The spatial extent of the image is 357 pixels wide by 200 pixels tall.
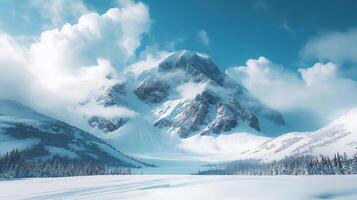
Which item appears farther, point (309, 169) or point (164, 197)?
point (309, 169)

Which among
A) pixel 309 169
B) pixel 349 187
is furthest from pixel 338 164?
pixel 349 187

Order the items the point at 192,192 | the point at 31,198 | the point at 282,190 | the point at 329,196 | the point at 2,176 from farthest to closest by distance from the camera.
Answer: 1. the point at 2,176
2. the point at 31,198
3. the point at 192,192
4. the point at 282,190
5. the point at 329,196

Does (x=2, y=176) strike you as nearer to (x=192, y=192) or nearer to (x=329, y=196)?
(x=192, y=192)

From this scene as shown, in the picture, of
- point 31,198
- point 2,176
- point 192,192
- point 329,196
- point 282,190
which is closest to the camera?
point 329,196

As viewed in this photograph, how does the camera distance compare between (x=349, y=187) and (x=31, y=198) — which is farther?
(x=31, y=198)

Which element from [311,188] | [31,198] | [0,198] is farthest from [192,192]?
[0,198]

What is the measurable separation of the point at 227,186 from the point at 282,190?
381 inches

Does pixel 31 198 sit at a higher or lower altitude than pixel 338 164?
lower

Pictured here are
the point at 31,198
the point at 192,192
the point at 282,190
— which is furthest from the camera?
the point at 31,198

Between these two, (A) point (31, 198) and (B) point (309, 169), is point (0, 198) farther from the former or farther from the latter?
(B) point (309, 169)

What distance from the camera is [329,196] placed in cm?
A: 5091

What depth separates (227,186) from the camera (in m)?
62.5

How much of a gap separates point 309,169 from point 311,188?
441ft

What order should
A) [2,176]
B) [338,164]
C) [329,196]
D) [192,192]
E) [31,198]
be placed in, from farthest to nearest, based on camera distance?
[2,176] < [338,164] < [31,198] < [192,192] < [329,196]
